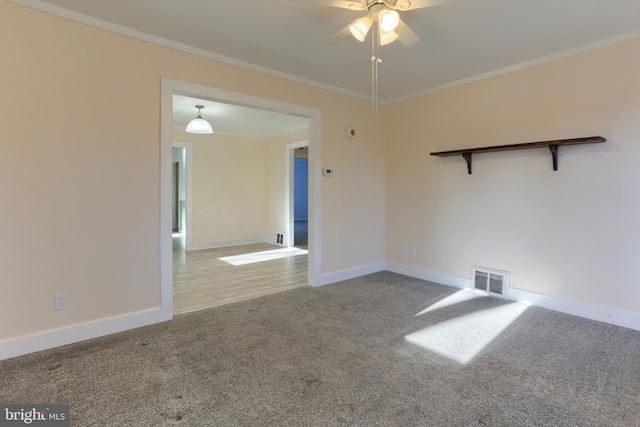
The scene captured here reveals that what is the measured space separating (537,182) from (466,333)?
1.74m

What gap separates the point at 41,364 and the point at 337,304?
2.32 metres

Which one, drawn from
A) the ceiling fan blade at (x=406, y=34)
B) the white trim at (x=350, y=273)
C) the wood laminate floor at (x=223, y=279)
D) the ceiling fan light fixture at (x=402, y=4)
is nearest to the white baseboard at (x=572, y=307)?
the white trim at (x=350, y=273)

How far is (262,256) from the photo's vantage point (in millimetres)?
5750

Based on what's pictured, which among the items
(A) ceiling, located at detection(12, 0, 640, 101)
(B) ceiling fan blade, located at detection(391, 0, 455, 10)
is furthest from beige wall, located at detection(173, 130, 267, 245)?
(B) ceiling fan blade, located at detection(391, 0, 455, 10)

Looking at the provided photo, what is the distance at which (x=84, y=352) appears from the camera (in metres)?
2.23

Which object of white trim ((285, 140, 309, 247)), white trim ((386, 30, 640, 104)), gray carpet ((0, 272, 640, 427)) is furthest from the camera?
white trim ((285, 140, 309, 247))

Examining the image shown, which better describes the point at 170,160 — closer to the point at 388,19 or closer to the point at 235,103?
the point at 235,103

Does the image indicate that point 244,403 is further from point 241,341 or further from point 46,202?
point 46,202

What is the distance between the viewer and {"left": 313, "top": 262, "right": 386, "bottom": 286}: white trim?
394 centimetres

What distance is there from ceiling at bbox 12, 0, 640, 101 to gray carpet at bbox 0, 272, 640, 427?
7.57 feet

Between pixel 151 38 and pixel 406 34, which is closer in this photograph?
pixel 406 34

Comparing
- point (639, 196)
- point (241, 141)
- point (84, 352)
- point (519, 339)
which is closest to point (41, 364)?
point (84, 352)

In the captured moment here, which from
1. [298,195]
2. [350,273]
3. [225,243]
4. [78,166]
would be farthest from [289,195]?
[298,195]

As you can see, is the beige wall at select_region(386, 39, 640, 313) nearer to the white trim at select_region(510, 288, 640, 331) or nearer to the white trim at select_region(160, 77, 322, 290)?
the white trim at select_region(510, 288, 640, 331)
